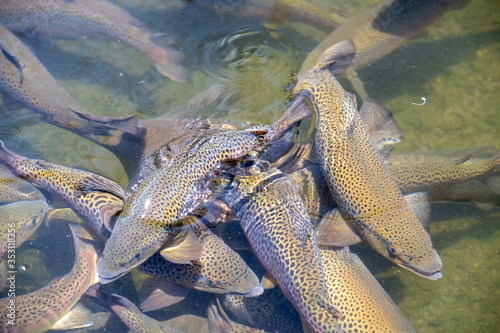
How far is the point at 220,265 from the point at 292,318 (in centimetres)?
96

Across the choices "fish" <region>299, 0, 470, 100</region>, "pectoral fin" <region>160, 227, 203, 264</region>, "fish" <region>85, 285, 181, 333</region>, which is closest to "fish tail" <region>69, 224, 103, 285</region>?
"fish" <region>85, 285, 181, 333</region>

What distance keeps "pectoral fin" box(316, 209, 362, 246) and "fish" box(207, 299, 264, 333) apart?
1.14m

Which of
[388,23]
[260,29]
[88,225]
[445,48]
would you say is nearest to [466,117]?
[445,48]

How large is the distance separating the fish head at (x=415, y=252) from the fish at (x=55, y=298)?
9.77 feet

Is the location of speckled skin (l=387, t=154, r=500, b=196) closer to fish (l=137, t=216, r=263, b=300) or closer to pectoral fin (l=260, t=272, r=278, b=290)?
pectoral fin (l=260, t=272, r=278, b=290)

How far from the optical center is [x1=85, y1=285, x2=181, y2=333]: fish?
3.33 m

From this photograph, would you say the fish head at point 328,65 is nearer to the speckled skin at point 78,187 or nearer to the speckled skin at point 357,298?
the speckled skin at point 357,298

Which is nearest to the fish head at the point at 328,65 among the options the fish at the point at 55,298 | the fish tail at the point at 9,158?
the fish at the point at 55,298

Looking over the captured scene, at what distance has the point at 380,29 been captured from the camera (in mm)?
5016

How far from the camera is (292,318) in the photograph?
11.0 feet

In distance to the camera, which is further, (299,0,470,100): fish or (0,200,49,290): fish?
(299,0,470,100): fish

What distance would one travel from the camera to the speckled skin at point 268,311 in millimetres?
3346

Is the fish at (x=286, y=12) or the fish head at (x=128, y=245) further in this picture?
the fish at (x=286, y=12)

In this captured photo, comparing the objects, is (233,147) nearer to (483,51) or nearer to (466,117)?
(466,117)
